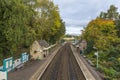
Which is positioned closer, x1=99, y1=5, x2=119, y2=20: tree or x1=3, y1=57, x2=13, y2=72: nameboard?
x1=3, y1=57, x2=13, y2=72: nameboard

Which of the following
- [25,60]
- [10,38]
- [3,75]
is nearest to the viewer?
[3,75]

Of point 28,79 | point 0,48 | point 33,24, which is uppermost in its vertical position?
point 33,24

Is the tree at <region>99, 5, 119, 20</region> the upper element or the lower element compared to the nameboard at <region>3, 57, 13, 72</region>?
upper

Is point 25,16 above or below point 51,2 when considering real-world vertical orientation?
below

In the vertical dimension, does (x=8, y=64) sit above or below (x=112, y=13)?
below

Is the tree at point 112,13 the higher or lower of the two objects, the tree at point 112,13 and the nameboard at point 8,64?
the higher

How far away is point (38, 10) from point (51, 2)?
5100 mm

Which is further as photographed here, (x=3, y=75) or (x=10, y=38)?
(x=10, y=38)

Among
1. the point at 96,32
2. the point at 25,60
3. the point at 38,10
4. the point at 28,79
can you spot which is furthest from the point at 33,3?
the point at 28,79

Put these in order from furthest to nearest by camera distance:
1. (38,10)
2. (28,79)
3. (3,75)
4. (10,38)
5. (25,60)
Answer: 1. (38,10)
2. (25,60)
3. (10,38)
4. (28,79)
5. (3,75)

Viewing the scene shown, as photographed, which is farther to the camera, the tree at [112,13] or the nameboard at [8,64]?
the tree at [112,13]

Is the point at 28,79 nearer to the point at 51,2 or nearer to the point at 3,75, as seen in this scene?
the point at 3,75

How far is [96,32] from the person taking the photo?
6556 centimetres

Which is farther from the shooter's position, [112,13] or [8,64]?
[112,13]
